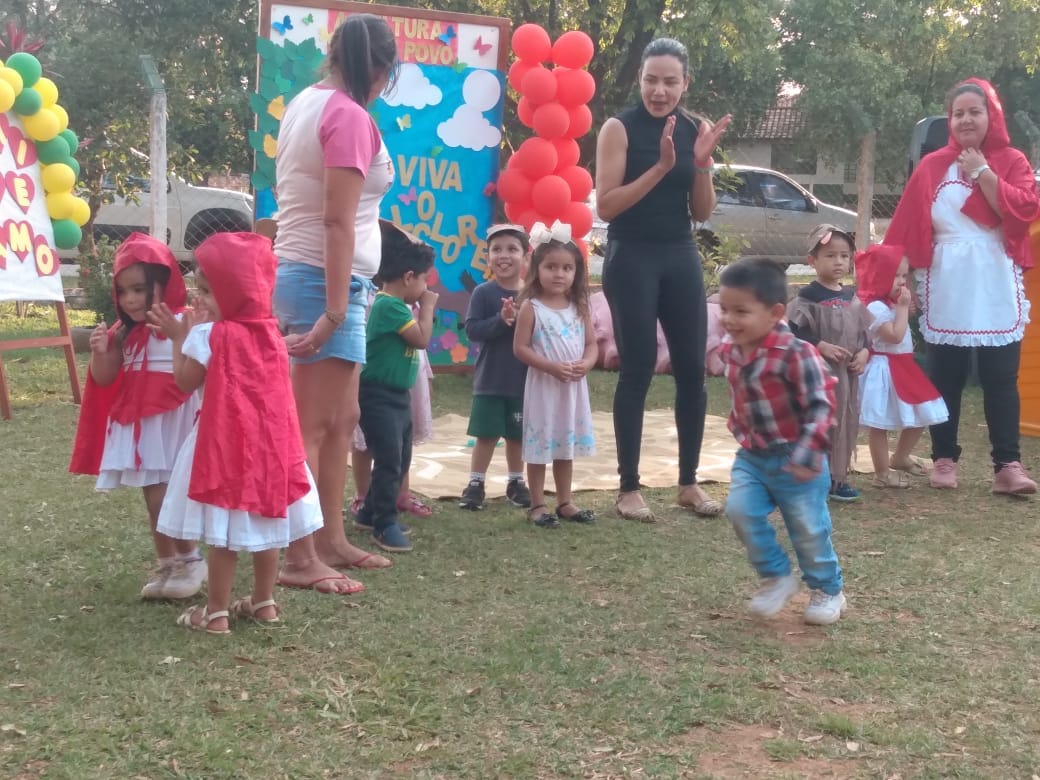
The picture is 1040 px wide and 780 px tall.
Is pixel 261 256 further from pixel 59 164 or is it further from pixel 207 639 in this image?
pixel 59 164

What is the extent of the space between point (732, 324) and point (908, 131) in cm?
2339

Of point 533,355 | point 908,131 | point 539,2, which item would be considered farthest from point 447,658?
point 908,131

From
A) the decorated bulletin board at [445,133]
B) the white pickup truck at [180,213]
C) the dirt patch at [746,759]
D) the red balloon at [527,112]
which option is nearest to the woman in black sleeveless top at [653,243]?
the dirt patch at [746,759]

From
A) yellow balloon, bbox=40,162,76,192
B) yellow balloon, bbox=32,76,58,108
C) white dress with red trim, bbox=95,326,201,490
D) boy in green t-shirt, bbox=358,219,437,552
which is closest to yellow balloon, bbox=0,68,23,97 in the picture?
yellow balloon, bbox=32,76,58,108

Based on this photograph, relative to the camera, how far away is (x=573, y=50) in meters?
7.69

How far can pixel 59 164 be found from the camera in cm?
711

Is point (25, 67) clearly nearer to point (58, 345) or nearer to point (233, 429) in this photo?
point (58, 345)

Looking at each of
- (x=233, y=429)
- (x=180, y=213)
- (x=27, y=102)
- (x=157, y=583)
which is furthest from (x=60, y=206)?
(x=180, y=213)

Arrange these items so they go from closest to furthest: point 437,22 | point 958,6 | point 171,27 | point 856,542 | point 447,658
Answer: point 447,658, point 856,542, point 437,22, point 958,6, point 171,27

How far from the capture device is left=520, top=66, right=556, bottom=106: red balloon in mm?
7648

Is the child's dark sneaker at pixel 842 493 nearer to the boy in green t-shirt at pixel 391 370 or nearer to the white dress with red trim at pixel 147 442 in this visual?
the boy in green t-shirt at pixel 391 370

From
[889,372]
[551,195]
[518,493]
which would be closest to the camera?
[518,493]

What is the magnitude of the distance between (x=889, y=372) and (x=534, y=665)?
10.6 feet

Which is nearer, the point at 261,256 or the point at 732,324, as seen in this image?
the point at 261,256
